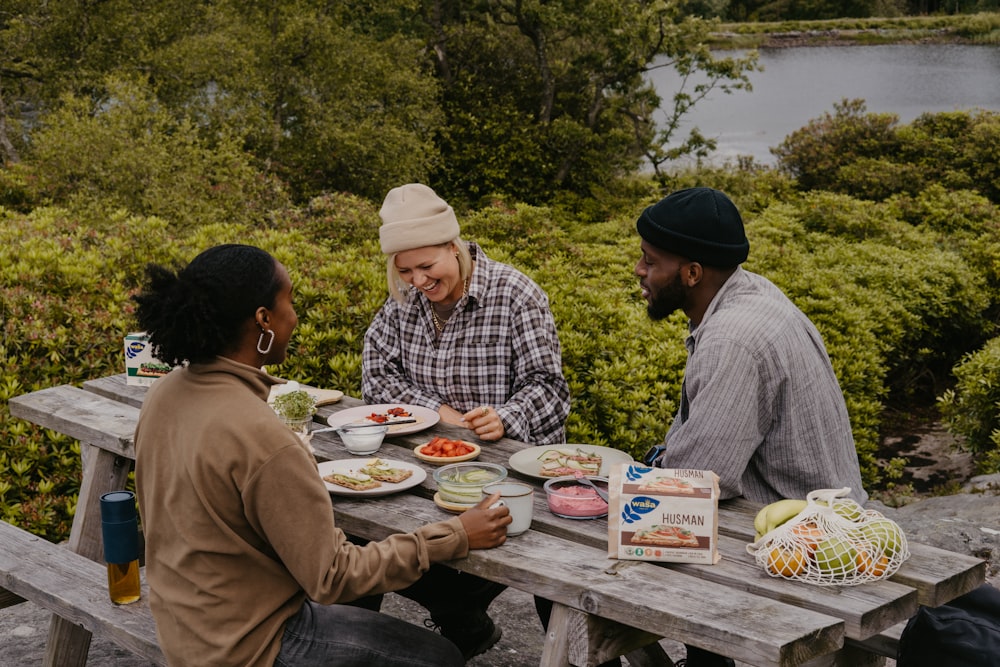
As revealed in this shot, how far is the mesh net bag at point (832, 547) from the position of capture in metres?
2.21

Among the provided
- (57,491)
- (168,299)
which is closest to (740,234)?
(168,299)

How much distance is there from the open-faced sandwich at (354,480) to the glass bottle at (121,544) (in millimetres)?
537

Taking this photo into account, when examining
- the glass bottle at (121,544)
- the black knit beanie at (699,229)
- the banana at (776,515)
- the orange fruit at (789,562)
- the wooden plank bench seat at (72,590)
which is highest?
the black knit beanie at (699,229)

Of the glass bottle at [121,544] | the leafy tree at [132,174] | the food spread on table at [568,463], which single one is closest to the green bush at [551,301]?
the leafy tree at [132,174]

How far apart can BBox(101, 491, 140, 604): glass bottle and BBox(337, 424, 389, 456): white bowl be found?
0.66 meters

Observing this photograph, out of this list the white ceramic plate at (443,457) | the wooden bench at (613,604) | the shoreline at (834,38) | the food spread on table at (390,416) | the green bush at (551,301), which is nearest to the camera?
the wooden bench at (613,604)

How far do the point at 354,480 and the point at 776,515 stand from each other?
1.17m

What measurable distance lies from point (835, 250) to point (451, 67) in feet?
40.0

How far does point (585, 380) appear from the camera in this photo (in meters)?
5.84

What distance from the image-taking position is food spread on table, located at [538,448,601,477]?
2854mm

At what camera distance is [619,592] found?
7.19ft

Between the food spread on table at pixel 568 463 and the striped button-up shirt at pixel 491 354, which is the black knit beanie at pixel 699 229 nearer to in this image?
the food spread on table at pixel 568 463

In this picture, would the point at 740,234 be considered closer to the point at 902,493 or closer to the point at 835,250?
the point at 902,493

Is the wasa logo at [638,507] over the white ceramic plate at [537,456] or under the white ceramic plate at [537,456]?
over
